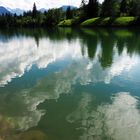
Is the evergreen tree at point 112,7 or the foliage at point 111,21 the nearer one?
the foliage at point 111,21

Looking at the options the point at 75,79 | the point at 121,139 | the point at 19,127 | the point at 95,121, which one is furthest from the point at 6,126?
the point at 75,79

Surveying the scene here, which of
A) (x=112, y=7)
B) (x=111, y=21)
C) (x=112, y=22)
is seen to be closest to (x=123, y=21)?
(x=112, y=22)

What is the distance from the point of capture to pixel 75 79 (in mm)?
24109

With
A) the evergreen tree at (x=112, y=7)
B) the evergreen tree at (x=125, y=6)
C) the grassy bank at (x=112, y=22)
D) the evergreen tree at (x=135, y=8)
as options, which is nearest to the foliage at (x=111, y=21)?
the grassy bank at (x=112, y=22)

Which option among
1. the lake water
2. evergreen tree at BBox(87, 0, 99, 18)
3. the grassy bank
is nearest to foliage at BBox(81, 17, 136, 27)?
the grassy bank

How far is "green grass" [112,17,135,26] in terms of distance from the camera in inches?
4323

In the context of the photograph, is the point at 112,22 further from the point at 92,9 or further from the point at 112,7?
the point at 92,9

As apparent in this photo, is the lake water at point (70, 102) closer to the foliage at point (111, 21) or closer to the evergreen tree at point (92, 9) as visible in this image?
the foliage at point (111, 21)

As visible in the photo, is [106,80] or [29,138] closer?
[29,138]

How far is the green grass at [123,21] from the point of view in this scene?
109812 millimetres

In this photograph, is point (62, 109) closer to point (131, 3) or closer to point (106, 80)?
Result: point (106, 80)

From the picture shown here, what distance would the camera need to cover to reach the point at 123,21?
4397 inches

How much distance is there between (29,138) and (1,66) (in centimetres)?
2022

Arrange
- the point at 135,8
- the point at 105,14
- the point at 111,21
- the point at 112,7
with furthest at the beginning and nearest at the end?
the point at 105,14 → the point at 112,7 → the point at 111,21 → the point at 135,8
